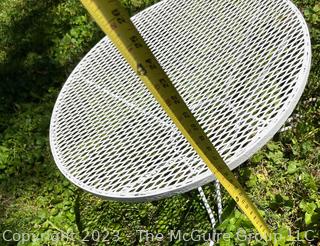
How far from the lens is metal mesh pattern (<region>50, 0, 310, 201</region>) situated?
1.99 m

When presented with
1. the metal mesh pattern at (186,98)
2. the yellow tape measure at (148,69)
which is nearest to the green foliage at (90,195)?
the metal mesh pattern at (186,98)

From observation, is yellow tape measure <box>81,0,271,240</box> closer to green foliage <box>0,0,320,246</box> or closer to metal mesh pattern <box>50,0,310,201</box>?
metal mesh pattern <box>50,0,310,201</box>

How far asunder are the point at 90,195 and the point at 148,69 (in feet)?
6.14

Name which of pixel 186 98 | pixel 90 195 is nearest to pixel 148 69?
pixel 186 98

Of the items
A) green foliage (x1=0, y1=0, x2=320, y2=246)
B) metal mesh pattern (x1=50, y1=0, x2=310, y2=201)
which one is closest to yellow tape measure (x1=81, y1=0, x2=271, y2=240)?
metal mesh pattern (x1=50, y1=0, x2=310, y2=201)

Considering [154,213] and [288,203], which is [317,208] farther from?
[154,213]

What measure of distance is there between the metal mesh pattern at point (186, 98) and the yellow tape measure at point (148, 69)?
1.12 feet

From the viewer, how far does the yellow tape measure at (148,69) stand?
1216 millimetres

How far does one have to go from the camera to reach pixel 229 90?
86.0 inches

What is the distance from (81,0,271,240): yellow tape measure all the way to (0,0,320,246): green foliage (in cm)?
61

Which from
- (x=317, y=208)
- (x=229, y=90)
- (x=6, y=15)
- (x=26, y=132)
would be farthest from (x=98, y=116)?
(x=6, y=15)

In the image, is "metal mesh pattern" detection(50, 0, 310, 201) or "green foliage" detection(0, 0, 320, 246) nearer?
"metal mesh pattern" detection(50, 0, 310, 201)

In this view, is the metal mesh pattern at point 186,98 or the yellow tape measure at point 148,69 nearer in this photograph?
the yellow tape measure at point 148,69

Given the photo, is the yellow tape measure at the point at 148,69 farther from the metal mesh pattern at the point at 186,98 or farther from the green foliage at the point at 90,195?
the green foliage at the point at 90,195
